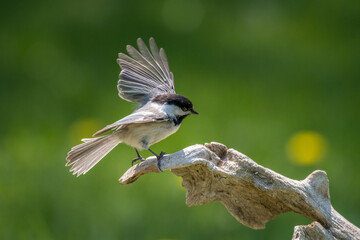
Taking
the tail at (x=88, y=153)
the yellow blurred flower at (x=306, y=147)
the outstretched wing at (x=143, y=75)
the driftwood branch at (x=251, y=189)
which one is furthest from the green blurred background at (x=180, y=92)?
the driftwood branch at (x=251, y=189)

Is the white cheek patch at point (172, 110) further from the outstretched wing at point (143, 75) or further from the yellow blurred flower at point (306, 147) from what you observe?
the yellow blurred flower at point (306, 147)

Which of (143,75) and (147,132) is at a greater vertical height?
(143,75)

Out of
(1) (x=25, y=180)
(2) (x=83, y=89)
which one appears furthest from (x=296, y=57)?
(1) (x=25, y=180)

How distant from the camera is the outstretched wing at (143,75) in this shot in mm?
3508

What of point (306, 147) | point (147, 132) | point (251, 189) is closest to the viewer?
point (251, 189)

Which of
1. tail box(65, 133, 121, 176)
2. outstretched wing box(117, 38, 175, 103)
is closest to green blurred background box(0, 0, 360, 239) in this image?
tail box(65, 133, 121, 176)

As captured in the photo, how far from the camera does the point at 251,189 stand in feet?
Answer: 8.15

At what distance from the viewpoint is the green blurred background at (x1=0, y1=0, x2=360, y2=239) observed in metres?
3.87

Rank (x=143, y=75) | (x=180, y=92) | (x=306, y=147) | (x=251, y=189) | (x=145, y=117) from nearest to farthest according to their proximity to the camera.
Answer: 1. (x=251, y=189)
2. (x=145, y=117)
3. (x=143, y=75)
4. (x=306, y=147)
5. (x=180, y=92)

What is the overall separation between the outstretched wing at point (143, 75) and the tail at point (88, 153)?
0.31m

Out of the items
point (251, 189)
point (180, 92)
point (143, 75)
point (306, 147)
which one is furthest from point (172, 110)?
point (180, 92)

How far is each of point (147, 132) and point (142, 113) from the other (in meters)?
0.11

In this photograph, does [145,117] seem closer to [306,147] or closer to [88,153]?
[88,153]

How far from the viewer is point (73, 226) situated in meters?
3.73
